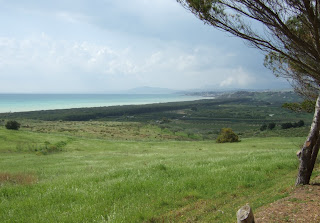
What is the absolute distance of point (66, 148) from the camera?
37531mm

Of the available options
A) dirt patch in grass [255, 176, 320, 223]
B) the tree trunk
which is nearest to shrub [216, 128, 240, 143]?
the tree trunk

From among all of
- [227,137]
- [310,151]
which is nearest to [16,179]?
[310,151]

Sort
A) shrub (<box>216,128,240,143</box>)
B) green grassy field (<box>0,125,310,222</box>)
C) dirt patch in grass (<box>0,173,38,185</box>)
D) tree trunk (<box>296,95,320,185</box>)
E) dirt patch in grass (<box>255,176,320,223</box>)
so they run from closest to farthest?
1. dirt patch in grass (<box>255,176,320,223</box>)
2. green grassy field (<box>0,125,310,222</box>)
3. tree trunk (<box>296,95,320,185</box>)
4. dirt patch in grass (<box>0,173,38,185</box>)
5. shrub (<box>216,128,240,143</box>)

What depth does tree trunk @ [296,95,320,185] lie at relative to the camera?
30.4 feet

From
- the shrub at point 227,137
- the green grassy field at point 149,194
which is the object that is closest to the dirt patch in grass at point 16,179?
the green grassy field at point 149,194

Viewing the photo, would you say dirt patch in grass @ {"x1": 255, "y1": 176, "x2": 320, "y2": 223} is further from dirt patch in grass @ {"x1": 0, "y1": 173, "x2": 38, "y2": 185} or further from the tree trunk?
dirt patch in grass @ {"x1": 0, "y1": 173, "x2": 38, "y2": 185}

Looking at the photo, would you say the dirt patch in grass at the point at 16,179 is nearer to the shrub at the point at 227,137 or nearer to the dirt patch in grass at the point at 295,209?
the dirt patch in grass at the point at 295,209

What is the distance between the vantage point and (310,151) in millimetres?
9430

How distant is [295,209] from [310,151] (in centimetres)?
302

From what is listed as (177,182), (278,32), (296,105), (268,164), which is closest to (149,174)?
(177,182)

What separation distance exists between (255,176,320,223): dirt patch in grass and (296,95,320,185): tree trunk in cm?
71

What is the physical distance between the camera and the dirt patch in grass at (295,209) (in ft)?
22.2

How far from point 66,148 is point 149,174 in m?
27.7

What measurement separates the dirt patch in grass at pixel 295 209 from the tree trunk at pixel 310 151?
715 millimetres
